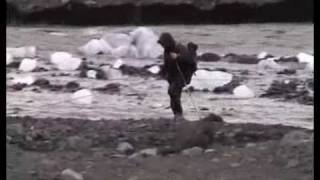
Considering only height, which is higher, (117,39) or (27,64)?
(117,39)

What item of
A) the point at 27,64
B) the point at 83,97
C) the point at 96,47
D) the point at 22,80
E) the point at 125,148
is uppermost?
the point at 96,47

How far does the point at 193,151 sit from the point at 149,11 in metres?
1.14

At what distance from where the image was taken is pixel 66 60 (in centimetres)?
499

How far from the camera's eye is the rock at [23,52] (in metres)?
4.88

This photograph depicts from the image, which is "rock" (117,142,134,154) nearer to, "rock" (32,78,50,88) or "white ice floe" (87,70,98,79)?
"white ice floe" (87,70,98,79)

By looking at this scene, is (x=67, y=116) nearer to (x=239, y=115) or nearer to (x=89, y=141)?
(x=89, y=141)

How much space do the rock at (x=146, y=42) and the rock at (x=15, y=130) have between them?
102 cm

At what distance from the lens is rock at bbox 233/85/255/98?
4.87 meters

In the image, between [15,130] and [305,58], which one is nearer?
[15,130]

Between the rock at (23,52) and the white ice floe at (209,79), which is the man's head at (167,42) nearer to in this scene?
the white ice floe at (209,79)

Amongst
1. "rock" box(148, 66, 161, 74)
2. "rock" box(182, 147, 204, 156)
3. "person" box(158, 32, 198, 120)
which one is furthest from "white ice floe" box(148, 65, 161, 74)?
"rock" box(182, 147, 204, 156)

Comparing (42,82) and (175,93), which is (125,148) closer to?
→ (175,93)

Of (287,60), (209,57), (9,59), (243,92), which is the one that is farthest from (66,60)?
(287,60)

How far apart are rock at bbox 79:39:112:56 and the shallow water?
0.05 metres
